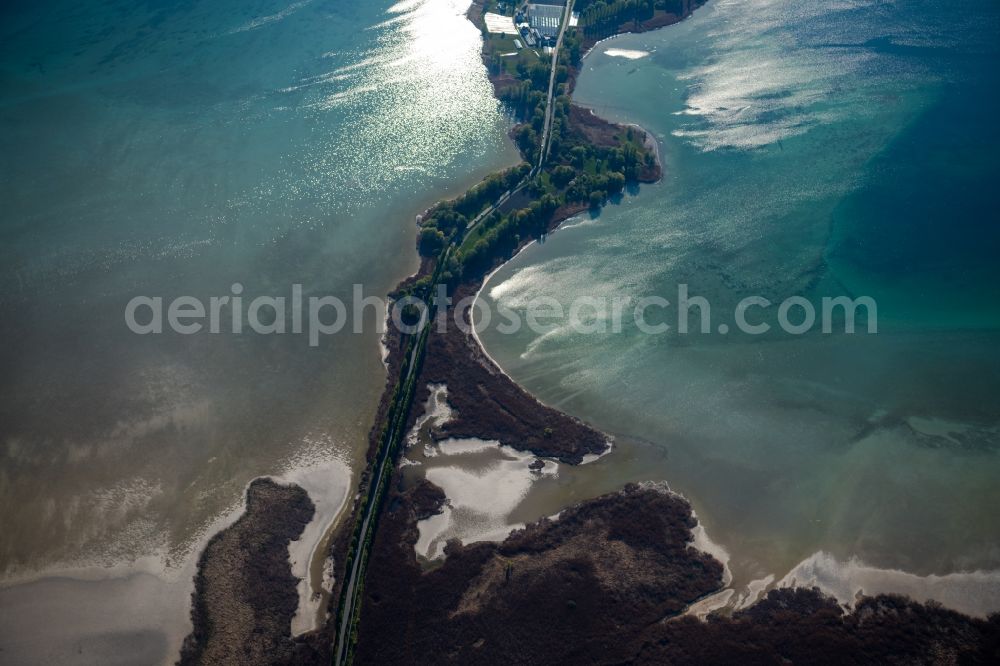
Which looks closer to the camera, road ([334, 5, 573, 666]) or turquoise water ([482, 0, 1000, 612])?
road ([334, 5, 573, 666])

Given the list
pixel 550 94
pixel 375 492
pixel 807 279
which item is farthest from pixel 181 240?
pixel 807 279

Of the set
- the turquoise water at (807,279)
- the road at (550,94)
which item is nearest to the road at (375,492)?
the turquoise water at (807,279)

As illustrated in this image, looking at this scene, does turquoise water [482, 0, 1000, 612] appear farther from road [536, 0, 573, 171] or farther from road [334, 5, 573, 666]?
road [334, 5, 573, 666]

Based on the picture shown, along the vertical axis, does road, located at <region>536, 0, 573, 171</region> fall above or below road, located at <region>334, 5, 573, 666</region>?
above

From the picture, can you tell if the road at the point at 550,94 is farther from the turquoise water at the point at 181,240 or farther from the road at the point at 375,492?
the road at the point at 375,492

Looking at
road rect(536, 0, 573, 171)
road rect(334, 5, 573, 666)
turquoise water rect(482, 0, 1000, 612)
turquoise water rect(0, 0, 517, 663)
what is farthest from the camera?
road rect(536, 0, 573, 171)

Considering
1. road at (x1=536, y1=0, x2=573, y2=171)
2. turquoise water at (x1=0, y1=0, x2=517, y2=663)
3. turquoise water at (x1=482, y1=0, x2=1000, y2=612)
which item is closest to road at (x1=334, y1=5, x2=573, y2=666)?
turquoise water at (x1=0, y1=0, x2=517, y2=663)

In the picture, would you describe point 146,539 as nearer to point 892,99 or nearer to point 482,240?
point 482,240
